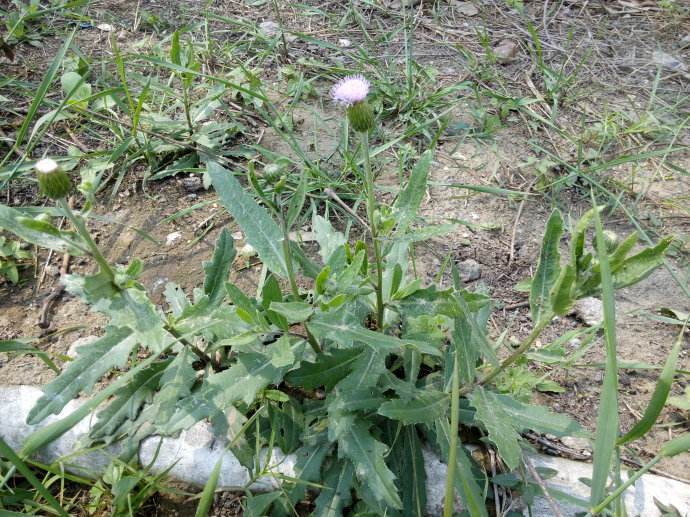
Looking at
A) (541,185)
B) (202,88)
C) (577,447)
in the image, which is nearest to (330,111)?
(202,88)

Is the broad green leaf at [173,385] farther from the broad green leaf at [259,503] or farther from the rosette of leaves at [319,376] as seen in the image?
the broad green leaf at [259,503]

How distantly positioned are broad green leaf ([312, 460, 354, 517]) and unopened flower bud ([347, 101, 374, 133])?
926 millimetres

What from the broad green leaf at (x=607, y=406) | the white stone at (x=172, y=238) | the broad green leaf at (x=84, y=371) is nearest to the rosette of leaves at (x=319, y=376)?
the broad green leaf at (x=84, y=371)

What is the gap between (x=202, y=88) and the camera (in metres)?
2.92

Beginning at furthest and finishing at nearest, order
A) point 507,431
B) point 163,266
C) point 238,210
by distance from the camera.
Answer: point 163,266
point 238,210
point 507,431

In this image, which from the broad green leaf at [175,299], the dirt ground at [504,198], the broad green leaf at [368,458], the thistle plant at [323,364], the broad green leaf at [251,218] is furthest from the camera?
the dirt ground at [504,198]

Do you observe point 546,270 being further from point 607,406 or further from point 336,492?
point 336,492

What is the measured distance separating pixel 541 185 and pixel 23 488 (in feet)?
7.55

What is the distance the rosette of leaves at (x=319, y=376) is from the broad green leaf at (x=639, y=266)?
0.06 metres

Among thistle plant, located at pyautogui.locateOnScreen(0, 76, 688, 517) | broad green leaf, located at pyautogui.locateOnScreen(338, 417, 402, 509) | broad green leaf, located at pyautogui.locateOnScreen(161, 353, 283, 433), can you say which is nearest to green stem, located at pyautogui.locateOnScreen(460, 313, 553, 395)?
thistle plant, located at pyautogui.locateOnScreen(0, 76, 688, 517)

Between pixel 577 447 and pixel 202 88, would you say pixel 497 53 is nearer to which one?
pixel 202 88

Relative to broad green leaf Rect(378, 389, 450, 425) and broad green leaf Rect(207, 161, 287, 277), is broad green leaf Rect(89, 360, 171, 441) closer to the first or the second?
broad green leaf Rect(207, 161, 287, 277)

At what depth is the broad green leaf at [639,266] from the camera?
46.4 inches

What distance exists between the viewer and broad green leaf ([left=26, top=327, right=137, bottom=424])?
4.57ft
